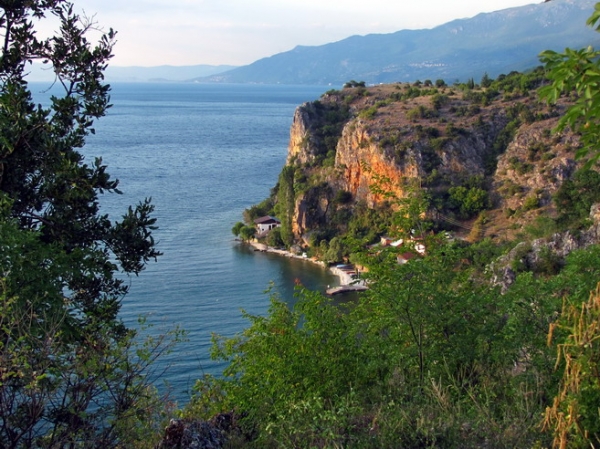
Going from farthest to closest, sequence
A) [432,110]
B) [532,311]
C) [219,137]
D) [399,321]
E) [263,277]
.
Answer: [219,137]
[432,110]
[263,277]
[399,321]
[532,311]

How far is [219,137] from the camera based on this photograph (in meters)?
100

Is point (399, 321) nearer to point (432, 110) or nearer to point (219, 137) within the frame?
point (432, 110)

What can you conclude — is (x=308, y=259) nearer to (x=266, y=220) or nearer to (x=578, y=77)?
(x=266, y=220)

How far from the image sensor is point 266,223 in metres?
51.8

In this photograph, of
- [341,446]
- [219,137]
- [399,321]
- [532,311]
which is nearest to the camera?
[341,446]

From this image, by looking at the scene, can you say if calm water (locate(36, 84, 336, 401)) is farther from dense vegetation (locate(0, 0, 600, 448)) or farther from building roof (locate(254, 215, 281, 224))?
building roof (locate(254, 215, 281, 224))

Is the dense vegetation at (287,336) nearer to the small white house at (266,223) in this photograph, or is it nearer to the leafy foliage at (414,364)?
the leafy foliage at (414,364)

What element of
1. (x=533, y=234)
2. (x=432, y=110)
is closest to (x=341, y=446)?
(x=533, y=234)

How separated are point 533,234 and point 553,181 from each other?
10.0m

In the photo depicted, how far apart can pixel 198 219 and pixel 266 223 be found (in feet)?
18.5

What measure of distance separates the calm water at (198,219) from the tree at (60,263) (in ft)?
3.60

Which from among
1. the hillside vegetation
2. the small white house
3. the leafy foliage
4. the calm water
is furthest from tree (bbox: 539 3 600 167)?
the small white house

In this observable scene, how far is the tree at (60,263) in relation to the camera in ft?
14.6

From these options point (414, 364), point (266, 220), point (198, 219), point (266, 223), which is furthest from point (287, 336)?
point (198, 219)
